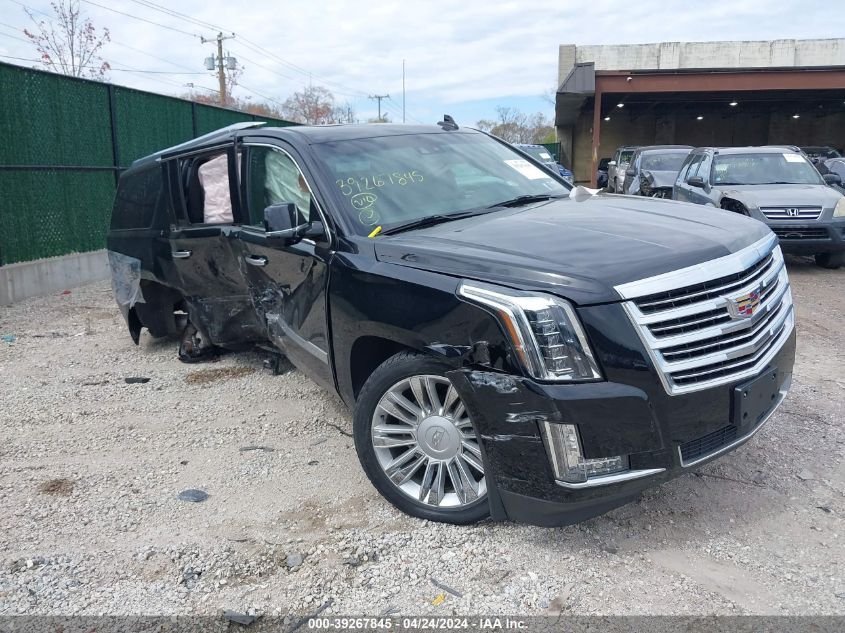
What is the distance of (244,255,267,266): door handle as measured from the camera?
4477 mm

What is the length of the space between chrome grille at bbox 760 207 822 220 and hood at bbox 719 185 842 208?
6 cm

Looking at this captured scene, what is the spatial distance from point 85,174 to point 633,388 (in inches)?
384

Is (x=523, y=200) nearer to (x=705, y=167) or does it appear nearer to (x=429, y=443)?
(x=429, y=443)

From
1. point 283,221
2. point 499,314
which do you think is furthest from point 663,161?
point 499,314

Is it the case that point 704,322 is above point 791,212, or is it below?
below

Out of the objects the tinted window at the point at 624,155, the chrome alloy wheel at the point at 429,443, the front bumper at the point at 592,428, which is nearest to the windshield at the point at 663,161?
the tinted window at the point at 624,155

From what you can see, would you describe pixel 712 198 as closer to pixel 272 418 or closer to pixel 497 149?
pixel 497 149

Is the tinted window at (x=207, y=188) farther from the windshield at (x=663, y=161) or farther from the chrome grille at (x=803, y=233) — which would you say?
the windshield at (x=663, y=161)

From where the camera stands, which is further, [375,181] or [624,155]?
[624,155]

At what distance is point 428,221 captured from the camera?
3777mm

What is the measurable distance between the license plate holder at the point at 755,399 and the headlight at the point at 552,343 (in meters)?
0.67

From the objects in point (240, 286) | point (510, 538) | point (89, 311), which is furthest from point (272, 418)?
point (89, 311)

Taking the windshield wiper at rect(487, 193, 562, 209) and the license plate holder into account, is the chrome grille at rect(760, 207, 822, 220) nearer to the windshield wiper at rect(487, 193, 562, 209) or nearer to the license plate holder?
the windshield wiper at rect(487, 193, 562, 209)

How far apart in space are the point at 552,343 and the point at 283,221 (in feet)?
5.64
